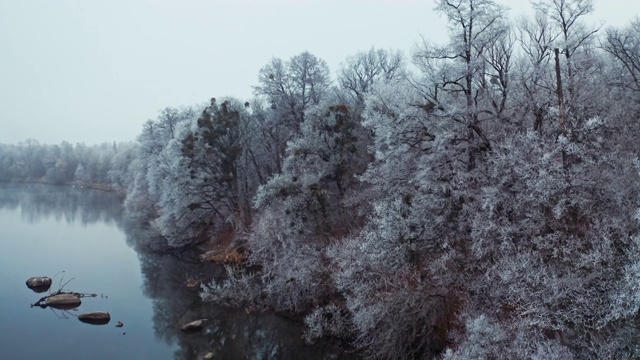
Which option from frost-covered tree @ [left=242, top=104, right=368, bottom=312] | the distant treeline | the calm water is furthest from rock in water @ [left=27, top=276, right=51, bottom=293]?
the distant treeline

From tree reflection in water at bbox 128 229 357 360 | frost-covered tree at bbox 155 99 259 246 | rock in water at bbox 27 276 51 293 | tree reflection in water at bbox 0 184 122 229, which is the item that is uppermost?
frost-covered tree at bbox 155 99 259 246

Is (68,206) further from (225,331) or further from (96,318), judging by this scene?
(225,331)

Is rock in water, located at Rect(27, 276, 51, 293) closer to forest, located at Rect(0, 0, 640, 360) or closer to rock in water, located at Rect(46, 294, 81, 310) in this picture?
rock in water, located at Rect(46, 294, 81, 310)

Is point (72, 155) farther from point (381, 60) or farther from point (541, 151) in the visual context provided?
point (541, 151)

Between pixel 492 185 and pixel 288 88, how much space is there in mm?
23076

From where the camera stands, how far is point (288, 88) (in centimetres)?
3531

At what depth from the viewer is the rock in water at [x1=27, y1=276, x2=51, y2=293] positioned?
26039mm

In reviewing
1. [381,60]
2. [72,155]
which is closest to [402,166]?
[381,60]

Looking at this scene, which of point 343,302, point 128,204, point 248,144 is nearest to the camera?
point 343,302

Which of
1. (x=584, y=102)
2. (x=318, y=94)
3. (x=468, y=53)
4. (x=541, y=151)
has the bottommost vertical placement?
(x=541, y=151)

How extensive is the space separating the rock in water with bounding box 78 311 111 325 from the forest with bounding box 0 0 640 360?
4.49m

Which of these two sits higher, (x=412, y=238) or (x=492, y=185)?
(x=492, y=185)

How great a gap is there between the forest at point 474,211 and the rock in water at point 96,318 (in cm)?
449

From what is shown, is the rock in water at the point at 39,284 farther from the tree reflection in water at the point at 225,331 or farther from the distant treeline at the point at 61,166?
the distant treeline at the point at 61,166
